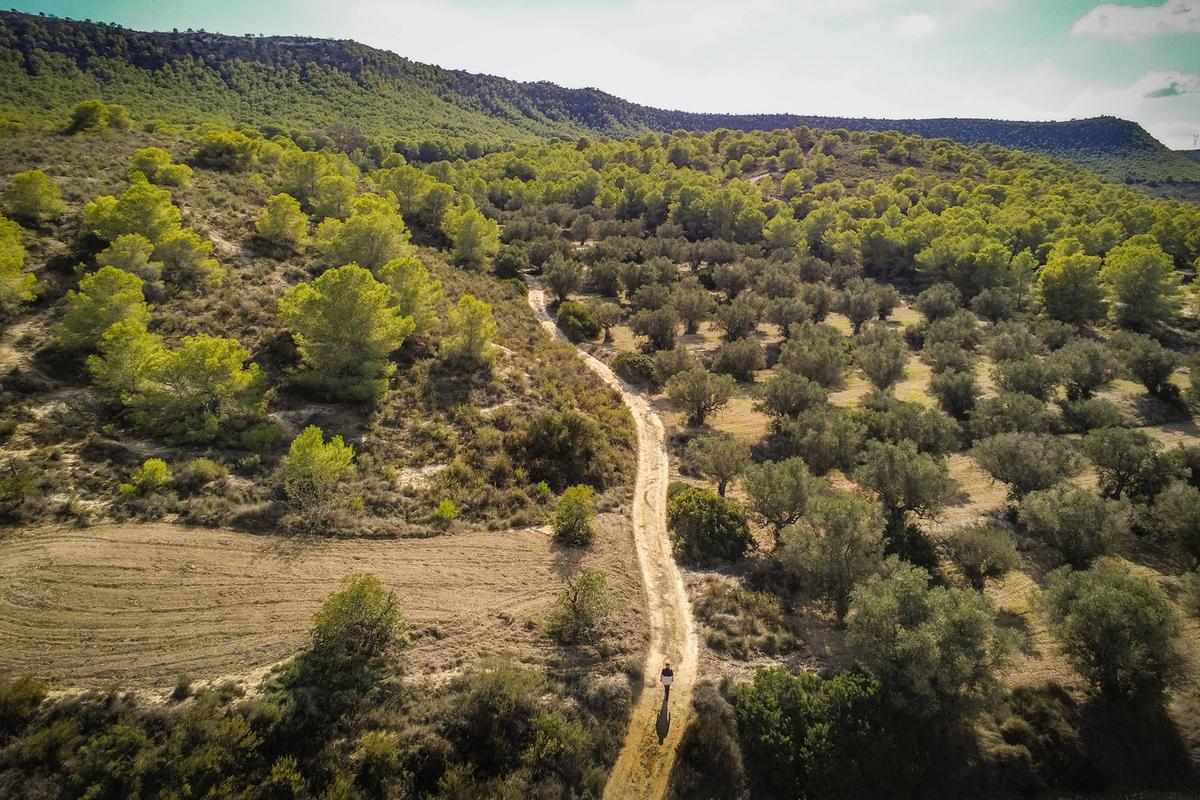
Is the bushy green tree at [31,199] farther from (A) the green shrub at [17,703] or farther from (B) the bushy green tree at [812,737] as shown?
(B) the bushy green tree at [812,737]

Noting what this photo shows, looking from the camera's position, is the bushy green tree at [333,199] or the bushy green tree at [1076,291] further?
the bushy green tree at [1076,291]

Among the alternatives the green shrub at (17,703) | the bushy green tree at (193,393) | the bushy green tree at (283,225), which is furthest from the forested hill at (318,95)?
the green shrub at (17,703)

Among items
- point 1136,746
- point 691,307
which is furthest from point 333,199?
point 1136,746

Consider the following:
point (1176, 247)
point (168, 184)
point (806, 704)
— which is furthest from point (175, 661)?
point (1176, 247)

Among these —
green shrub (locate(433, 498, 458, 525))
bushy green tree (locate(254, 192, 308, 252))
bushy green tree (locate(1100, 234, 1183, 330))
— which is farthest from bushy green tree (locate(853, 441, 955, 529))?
bushy green tree (locate(1100, 234, 1183, 330))

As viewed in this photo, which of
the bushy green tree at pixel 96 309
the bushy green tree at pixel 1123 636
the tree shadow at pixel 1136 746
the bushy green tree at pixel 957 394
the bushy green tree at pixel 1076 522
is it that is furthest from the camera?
the bushy green tree at pixel 957 394

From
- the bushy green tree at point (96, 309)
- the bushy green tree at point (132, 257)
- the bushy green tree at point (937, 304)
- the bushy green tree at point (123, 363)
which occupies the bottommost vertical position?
the bushy green tree at point (937, 304)

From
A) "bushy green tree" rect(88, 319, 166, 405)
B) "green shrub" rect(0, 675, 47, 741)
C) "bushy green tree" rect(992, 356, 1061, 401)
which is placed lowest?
"green shrub" rect(0, 675, 47, 741)

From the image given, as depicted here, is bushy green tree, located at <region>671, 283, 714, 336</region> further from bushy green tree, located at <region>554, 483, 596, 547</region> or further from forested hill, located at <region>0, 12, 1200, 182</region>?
forested hill, located at <region>0, 12, 1200, 182</region>

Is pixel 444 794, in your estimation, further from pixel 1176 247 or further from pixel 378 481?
pixel 1176 247
